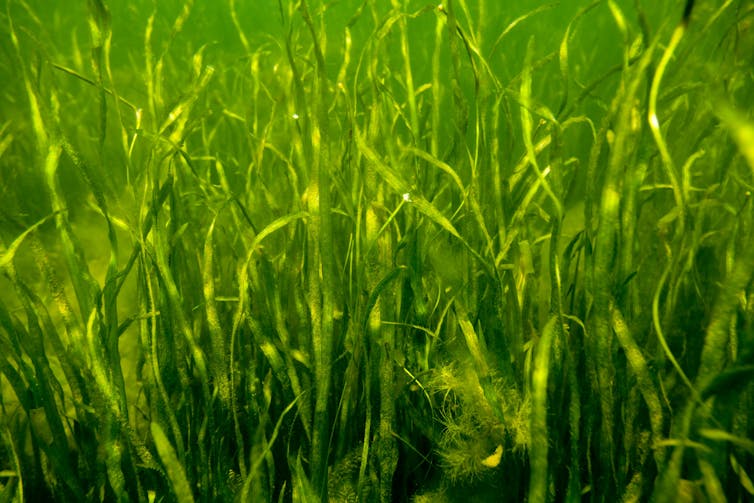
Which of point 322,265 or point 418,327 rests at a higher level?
point 322,265

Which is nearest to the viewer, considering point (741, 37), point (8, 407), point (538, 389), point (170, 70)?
point (538, 389)

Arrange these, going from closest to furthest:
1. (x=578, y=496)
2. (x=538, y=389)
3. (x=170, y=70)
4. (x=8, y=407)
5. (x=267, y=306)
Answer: (x=538, y=389), (x=578, y=496), (x=267, y=306), (x=8, y=407), (x=170, y=70)

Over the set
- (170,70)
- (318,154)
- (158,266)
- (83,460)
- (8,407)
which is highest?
(170,70)

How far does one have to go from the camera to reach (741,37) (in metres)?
1.16

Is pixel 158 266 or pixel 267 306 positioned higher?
pixel 158 266

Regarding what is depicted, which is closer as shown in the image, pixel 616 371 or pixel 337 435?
pixel 616 371

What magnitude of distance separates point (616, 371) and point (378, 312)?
0.64 meters

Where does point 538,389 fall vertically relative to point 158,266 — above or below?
below

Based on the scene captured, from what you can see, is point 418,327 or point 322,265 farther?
point 418,327

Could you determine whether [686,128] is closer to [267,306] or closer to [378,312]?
[378,312]

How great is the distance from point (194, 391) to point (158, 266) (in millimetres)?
572

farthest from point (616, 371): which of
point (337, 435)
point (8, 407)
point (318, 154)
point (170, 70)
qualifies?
point (170, 70)

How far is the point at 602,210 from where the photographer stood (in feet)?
3.08

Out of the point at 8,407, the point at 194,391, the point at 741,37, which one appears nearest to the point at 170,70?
the point at 8,407
